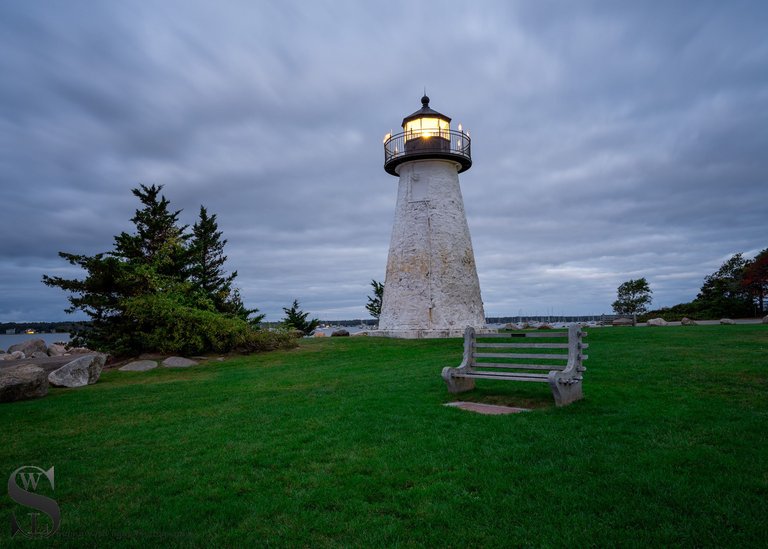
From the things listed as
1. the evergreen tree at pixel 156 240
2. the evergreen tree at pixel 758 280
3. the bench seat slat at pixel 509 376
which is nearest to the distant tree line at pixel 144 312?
the evergreen tree at pixel 156 240

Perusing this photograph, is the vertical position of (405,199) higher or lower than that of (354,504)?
higher

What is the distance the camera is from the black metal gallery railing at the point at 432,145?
2578cm

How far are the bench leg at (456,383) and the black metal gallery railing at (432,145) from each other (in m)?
18.4

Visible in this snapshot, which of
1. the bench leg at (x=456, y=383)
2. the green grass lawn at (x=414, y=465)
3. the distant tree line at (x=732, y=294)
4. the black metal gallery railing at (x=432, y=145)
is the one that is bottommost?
the green grass lawn at (x=414, y=465)

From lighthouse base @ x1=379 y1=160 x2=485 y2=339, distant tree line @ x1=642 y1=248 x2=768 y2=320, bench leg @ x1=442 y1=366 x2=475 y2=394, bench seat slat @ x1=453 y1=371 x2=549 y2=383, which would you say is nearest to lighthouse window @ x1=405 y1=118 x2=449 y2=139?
lighthouse base @ x1=379 y1=160 x2=485 y2=339

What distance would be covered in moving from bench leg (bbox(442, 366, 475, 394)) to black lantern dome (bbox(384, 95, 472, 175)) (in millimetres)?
18444

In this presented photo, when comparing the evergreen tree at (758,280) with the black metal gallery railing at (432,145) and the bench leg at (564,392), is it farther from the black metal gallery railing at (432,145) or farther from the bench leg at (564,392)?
the bench leg at (564,392)

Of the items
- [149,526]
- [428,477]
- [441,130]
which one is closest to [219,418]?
[149,526]

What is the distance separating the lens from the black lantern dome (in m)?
25.9

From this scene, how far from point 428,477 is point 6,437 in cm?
718

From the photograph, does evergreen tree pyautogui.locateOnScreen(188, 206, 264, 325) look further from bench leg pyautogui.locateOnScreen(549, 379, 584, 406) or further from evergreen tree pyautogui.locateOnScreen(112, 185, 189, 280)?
bench leg pyautogui.locateOnScreen(549, 379, 584, 406)

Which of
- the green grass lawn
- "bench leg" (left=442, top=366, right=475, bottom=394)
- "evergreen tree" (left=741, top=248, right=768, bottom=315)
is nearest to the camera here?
the green grass lawn

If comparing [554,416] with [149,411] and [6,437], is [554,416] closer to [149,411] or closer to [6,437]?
[149,411]

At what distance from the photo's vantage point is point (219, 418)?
8164 millimetres
